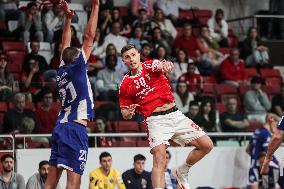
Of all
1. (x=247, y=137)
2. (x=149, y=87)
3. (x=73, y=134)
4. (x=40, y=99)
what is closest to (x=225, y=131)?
(x=247, y=137)

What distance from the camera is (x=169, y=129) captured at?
35.7ft

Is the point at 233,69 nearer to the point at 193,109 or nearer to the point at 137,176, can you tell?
the point at 193,109

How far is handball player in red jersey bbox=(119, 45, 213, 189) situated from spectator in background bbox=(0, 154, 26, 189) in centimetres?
383

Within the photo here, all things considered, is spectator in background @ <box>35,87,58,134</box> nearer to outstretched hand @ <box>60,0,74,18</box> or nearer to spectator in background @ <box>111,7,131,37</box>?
spectator in background @ <box>111,7,131,37</box>

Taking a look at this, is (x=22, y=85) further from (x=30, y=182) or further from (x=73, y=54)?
(x=73, y=54)

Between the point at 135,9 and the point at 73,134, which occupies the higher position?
the point at 135,9

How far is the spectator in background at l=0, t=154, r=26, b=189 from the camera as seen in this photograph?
1412 cm

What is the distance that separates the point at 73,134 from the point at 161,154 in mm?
1351

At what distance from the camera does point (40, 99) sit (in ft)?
50.4

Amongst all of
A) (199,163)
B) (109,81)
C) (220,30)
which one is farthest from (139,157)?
(220,30)

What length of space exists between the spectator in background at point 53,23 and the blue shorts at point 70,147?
8516 millimetres

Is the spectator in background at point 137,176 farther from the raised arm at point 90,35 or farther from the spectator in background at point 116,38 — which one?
the raised arm at point 90,35

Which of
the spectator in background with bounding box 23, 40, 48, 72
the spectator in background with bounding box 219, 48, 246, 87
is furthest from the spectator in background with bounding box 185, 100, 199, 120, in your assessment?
the spectator in background with bounding box 23, 40, 48, 72

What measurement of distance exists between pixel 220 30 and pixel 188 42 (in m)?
1.55
